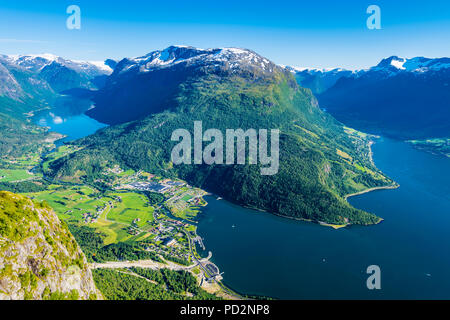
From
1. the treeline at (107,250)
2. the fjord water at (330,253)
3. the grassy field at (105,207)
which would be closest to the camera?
the fjord water at (330,253)

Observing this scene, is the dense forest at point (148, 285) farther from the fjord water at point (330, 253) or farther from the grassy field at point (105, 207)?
the grassy field at point (105, 207)

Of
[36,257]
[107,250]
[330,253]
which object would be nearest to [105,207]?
[107,250]

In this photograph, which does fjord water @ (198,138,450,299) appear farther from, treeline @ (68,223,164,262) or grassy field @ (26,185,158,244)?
grassy field @ (26,185,158,244)

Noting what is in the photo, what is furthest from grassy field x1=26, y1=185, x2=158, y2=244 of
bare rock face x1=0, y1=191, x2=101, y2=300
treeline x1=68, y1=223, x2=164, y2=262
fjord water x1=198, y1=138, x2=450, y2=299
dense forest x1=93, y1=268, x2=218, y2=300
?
bare rock face x1=0, y1=191, x2=101, y2=300

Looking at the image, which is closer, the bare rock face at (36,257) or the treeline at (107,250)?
the bare rock face at (36,257)

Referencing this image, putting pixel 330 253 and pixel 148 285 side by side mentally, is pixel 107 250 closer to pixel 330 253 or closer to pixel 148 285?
pixel 148 285

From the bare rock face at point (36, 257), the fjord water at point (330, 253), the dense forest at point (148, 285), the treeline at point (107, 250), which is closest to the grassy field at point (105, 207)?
the treeline at point (107, 250)
